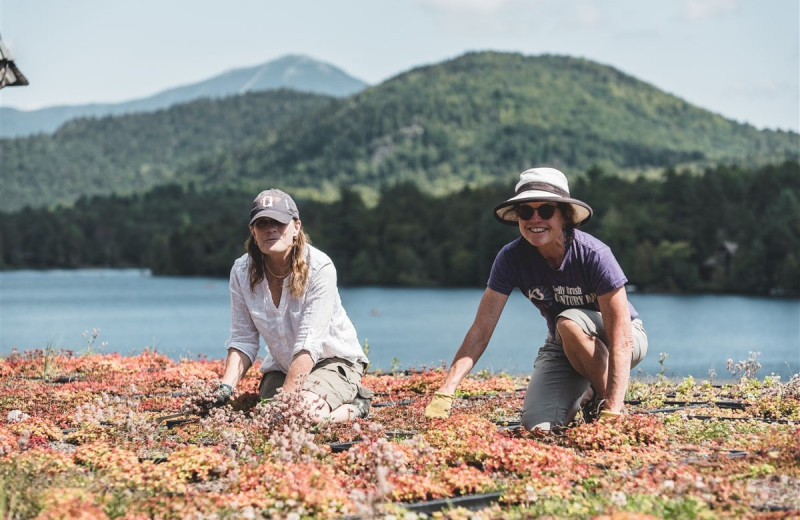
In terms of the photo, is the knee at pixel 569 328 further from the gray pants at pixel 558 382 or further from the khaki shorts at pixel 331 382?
the khaki shorts at pixel 331 382

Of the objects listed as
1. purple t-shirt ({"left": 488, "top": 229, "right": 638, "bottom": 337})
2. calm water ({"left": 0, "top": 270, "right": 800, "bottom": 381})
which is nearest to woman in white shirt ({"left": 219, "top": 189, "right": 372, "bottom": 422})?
purple t-shirt ({"left": 488, "top": 229, "right": 638, "bottom": 337})

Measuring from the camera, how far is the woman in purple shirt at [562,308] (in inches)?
258

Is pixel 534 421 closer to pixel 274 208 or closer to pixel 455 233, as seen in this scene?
pixel 274 208

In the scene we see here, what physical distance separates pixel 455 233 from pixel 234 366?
10440cm

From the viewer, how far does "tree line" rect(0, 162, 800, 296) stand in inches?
3467

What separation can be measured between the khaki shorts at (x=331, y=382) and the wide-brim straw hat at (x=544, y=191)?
6.01 feet

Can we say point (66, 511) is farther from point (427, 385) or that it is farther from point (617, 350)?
point (427, 385)

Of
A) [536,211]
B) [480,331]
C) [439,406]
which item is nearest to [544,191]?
[536,211]

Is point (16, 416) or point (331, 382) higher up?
point (331, 382)

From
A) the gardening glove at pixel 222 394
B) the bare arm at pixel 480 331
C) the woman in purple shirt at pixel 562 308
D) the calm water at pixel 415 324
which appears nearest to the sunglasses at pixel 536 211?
the woman in purple shirt at pixel 562 308

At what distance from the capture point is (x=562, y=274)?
6789 millimetres

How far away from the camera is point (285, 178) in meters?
197

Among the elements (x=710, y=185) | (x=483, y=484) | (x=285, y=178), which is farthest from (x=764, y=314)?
(x=285, y=178)

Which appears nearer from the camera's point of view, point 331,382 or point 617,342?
point 617,342
